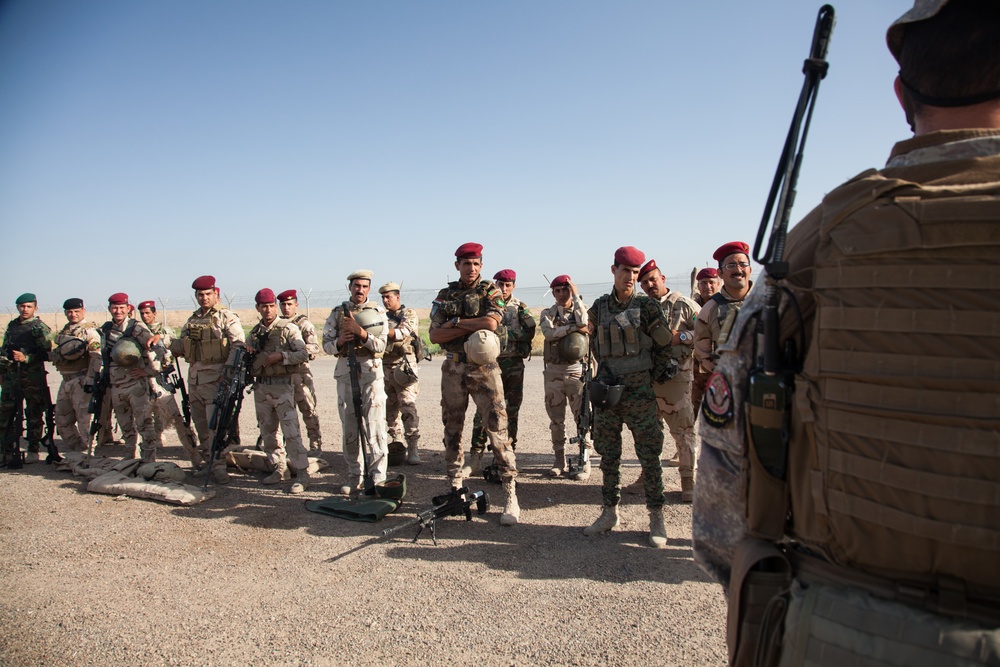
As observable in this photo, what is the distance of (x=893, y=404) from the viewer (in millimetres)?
1154

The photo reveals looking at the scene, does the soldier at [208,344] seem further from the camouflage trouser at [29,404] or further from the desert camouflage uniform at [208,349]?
the camouflage trouser at [29,404]

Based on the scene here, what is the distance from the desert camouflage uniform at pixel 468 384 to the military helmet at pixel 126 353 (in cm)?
397

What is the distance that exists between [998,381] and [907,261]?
26 centimetres

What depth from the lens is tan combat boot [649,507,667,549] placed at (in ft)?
15.7

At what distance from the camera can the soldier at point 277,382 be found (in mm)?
6812

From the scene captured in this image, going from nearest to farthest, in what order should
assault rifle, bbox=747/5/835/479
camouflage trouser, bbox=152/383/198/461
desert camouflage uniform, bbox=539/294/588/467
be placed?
1. assault rifle, bbox=747/5/835/479
2. desert camouflage uniform, bbox=539/294/588/467
3. camouflage trouser, bbox=152/383/198/461

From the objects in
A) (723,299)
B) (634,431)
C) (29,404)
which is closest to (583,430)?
(634,431)

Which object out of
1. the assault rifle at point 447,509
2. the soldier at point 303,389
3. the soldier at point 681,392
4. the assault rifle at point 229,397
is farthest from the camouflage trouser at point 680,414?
the assault rifle at point 229,397

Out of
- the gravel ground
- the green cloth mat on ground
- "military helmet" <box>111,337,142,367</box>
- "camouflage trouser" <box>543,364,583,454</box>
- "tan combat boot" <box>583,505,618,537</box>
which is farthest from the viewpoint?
Result: "military helmet" <box>111,337,142,367</box>

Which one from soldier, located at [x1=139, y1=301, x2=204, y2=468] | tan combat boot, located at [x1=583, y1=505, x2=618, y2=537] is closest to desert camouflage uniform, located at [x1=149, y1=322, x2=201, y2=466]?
soldier, located at [x1=139, y1=301, x2=204, y2=468]

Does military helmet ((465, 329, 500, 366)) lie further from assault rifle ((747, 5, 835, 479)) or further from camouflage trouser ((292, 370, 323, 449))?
assault rifle ((747, 5, 835, 479))

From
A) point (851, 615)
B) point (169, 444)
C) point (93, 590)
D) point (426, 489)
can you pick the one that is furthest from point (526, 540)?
point (169, 444)

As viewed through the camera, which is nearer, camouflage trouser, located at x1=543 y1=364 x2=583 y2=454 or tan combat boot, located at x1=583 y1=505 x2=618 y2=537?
tan combat boot, located at x1=583 y1=505 x2=618 y2=537

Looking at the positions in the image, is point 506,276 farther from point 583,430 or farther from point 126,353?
point 126,353
